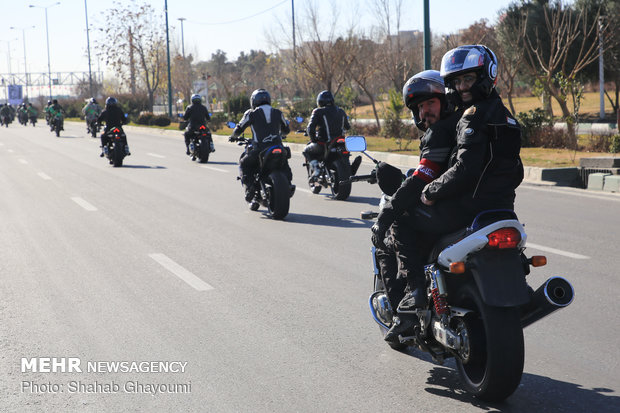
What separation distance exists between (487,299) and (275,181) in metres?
7.43

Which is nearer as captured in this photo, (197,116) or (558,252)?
(558,252)

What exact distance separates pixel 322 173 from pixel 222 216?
2626 mm

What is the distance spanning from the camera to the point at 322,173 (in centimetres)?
1370

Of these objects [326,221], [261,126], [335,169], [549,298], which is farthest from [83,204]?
[549,298]

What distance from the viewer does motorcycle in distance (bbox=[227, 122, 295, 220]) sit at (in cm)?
1112

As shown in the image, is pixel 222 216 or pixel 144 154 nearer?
pixel 222 216

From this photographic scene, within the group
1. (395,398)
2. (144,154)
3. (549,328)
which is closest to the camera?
(395,398)

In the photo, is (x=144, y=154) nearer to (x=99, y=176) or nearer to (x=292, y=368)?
(x=99, y=176)

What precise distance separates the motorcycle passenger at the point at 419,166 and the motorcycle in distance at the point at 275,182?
6.35 metres

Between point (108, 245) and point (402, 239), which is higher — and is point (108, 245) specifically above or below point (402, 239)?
below

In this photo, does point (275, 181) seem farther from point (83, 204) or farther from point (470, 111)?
point (470, 111)

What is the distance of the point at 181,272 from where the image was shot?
7.91 m

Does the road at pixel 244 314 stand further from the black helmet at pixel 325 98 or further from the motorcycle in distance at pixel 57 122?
the motorcycle in distance at pixel 57 122

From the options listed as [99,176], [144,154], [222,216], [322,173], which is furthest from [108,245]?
[144,154]
